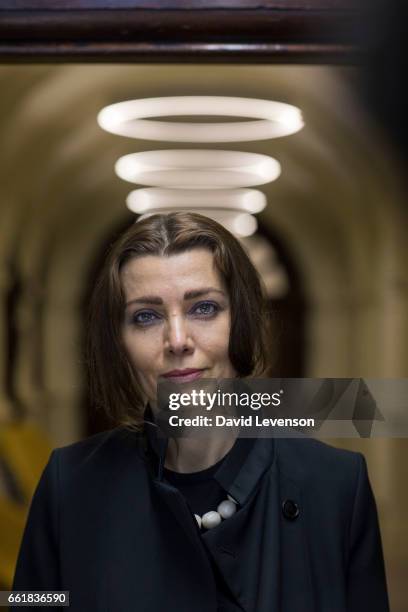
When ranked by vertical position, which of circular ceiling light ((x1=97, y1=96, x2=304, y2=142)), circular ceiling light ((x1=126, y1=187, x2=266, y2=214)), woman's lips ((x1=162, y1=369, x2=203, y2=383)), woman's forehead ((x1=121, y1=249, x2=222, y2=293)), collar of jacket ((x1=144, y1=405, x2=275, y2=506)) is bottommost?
collar of jacket ((x1=144, y1=405, x2=275, y2=506))

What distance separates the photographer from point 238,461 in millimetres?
1552

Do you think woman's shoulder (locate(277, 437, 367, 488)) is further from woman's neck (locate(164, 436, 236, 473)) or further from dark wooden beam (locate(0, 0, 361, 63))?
dark wooden beam (locate(0, 0, 361, 63))

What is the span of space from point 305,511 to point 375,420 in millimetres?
199

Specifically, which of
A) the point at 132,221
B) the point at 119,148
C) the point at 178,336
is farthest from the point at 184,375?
the point at 119,148

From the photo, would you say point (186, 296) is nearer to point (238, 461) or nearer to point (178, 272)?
point (178, 272)

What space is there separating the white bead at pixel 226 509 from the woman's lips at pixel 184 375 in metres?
0.22

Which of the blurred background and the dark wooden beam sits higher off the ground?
the dark wooden beam

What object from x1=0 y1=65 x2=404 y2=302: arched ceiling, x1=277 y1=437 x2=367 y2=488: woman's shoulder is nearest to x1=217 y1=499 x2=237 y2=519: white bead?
x1=277 y1=437 x2=367 y2=488: woman's shoulder

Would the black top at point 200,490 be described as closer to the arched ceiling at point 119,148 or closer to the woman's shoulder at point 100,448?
the woman's shoulder at point 100,448

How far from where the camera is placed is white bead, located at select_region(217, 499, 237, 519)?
154 cm

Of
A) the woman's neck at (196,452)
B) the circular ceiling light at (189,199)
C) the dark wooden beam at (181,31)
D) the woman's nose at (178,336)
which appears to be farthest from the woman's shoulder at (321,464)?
the dark wooden beam at (181,31)

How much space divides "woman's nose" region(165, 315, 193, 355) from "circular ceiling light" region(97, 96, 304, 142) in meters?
0.33

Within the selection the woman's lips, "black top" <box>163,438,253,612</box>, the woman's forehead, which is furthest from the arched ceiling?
"black top" <box>163,438,253,612</box>

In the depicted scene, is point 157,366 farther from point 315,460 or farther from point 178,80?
point 178,80
